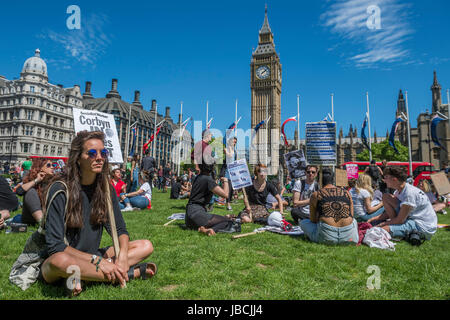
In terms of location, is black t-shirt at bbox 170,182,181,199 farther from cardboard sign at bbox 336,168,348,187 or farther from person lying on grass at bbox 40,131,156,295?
person lying on grass at bbox 40,131,156,295

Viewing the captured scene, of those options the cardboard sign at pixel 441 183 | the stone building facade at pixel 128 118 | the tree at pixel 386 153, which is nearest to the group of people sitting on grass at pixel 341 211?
the cardboard sign at pixel 441 183

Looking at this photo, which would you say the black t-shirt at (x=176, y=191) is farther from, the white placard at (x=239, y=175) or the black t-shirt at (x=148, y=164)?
the white placard at (x=239, y=175)

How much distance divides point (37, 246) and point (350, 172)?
1758cm

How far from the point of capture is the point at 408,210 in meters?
5.73

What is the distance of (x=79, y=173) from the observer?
3.12 m

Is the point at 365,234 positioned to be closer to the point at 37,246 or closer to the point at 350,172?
the point at 37,246

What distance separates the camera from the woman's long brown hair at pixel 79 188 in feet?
9.61

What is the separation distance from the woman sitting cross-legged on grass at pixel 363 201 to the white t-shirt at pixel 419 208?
66.3 inches

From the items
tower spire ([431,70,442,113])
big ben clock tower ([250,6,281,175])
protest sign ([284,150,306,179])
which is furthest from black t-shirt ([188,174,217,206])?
tower spire ([431,70,442,113])

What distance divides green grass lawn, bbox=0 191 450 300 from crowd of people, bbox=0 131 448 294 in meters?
0.30

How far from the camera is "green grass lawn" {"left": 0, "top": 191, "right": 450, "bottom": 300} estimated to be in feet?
10.1
